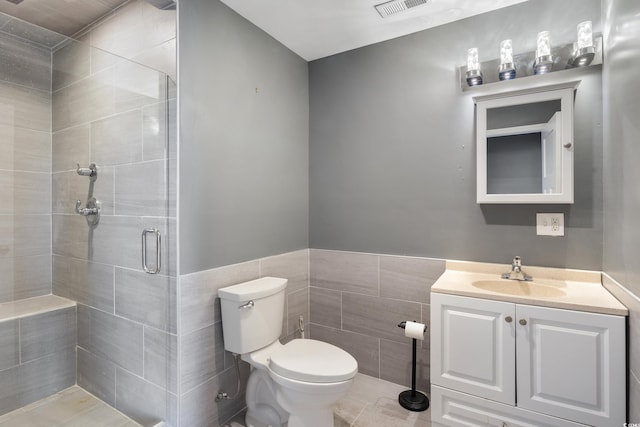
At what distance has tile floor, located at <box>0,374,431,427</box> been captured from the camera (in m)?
1.77

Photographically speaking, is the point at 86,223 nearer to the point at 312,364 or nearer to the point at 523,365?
the point at 312,364

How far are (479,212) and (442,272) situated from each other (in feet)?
1.50

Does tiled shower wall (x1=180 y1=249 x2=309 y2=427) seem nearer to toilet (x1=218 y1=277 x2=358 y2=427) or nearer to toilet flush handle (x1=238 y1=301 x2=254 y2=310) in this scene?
toilet (x1=218 y1=277 x2=358 y2=427)

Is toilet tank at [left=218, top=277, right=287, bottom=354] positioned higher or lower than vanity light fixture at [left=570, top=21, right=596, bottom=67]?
lower

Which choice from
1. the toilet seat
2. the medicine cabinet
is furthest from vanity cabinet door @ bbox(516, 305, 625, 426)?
the toilet seat

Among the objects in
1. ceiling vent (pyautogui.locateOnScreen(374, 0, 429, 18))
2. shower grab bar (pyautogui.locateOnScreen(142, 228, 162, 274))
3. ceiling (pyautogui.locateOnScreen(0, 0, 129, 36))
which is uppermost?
ceiling vent (pyautogui.locateOnScreen(374, 0, 429, 18))

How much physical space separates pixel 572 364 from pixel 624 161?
2.98ft

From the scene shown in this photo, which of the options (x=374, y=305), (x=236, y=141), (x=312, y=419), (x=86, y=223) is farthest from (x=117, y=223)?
(x=374, y=305)

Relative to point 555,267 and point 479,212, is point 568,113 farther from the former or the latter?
point 555,267

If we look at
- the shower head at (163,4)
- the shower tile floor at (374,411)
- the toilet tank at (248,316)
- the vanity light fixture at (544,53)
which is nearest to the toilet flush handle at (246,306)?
the toilet tank at (248,316)

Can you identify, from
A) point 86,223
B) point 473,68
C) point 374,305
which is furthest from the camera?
point 374,305

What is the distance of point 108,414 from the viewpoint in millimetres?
1840

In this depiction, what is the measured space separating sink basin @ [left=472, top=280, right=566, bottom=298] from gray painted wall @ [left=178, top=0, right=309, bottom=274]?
4.46 ft

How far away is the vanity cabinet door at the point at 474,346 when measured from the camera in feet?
4.77
